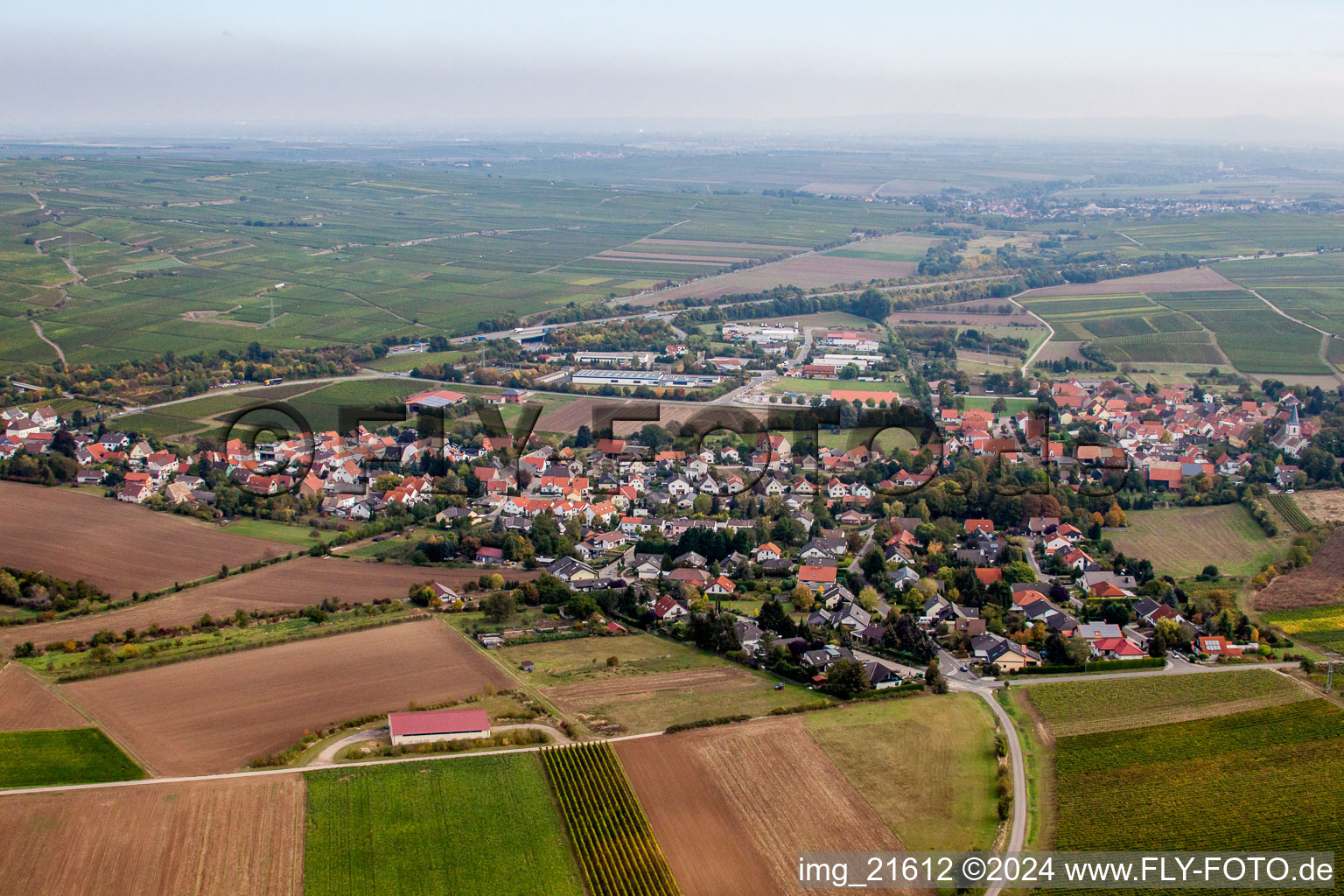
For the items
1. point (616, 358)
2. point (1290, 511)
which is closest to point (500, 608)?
point (1290, 511)

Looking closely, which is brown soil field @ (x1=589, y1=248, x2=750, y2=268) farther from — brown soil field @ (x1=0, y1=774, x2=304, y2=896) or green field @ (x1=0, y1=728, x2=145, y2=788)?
brown soil field @ (x1=0, y1=774, x2=304, y2=896)

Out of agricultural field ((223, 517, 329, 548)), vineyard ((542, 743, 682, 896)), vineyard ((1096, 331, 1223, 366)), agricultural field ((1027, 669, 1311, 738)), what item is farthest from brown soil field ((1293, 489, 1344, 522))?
agricultural field ((223, 517, 329, 548))

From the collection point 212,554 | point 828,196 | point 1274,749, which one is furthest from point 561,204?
point 1274,749

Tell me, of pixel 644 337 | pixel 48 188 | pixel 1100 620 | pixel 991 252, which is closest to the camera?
pixel 1100 620

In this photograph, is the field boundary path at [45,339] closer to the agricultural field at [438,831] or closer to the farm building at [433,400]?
the farm building at [433,400]

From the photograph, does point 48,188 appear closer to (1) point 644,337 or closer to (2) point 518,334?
(2) point 518,334

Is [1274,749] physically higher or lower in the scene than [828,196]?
lower
